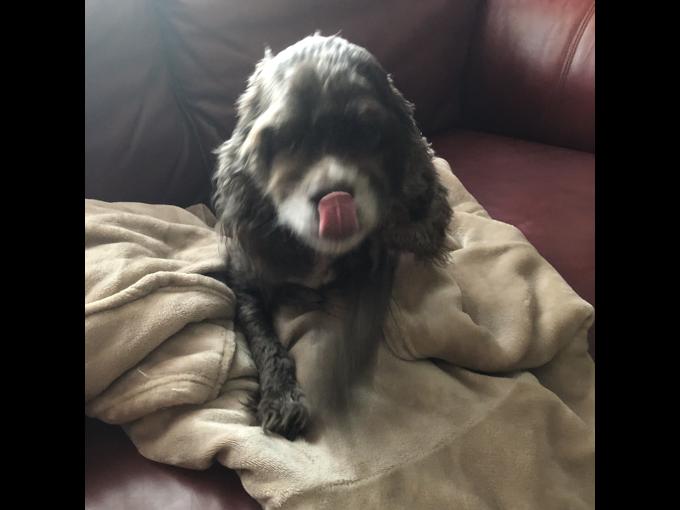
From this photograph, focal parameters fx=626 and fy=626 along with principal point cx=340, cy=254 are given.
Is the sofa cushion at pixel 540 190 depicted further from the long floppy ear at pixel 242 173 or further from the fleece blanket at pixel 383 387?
the long floppy ear at pixel 242 173

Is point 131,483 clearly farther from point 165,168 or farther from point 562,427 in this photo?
point 165,168

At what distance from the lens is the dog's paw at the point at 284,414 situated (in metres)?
0.95

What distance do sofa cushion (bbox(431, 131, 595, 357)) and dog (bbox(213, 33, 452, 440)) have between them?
308mm

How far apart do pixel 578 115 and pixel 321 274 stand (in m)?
0.90

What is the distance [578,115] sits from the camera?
162 cm

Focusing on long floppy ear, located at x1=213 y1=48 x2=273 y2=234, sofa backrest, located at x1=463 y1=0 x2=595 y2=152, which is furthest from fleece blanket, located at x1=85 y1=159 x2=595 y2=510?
sofa backrest, located at x1=463 y1=0 x2=595 y2=152

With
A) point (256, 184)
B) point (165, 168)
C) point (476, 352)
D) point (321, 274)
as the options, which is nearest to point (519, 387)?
point (476, 352)

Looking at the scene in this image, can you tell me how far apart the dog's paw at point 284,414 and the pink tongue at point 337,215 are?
272 millimetres

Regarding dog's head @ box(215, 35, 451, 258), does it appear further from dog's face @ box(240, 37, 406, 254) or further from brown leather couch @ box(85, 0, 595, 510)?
brown leather couch @ box(85, 0, 595, 510)

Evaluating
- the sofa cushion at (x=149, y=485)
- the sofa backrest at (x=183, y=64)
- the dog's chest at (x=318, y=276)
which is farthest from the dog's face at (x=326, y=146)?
the sofa backrest at (x=183, y=64)

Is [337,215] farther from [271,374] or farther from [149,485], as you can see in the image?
[149,485]

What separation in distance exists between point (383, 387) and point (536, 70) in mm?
1065

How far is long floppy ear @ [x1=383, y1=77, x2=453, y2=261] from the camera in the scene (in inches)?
42.5

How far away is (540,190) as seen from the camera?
1.51 meters
